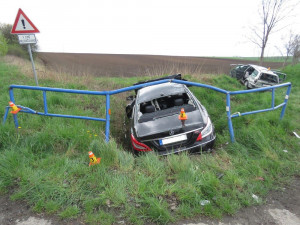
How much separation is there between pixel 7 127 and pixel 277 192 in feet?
15.3

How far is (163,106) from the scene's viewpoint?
15.8ft

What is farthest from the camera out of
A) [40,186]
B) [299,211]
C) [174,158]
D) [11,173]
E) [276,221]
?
[174,158]

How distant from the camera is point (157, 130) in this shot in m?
3.39

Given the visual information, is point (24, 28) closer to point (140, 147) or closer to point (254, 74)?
point (140, 147)

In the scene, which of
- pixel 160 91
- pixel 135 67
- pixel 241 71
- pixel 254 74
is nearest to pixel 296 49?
pixel 241 71

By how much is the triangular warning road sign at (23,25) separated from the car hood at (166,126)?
457cm

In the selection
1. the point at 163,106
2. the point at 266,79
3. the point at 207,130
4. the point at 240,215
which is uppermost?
the point at 266,79

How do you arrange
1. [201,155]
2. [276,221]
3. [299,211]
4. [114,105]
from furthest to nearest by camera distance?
[114,105] → [201,155] → [299,211] → [276,221]

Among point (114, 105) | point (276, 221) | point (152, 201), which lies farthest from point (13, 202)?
point (114, 105)

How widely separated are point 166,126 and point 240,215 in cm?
173

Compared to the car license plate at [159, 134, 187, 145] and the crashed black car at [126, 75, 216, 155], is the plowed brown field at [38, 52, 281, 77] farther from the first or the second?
the car license plate at [159, 134, 187, 145]

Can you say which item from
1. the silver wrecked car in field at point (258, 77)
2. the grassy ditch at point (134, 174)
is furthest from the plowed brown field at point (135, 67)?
the grassy ditch at point (134, 174)

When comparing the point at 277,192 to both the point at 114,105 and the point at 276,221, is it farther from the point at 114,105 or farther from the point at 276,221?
the point at 114,105

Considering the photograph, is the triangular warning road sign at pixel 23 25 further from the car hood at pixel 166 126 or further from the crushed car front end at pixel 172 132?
the car hood at pixel 166 126
